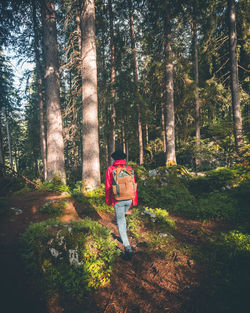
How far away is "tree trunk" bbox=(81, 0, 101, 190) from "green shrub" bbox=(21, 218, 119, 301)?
4.08 meters

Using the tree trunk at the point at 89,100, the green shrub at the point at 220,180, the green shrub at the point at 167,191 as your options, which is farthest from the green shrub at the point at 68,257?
the green shrub at the point at 220,180

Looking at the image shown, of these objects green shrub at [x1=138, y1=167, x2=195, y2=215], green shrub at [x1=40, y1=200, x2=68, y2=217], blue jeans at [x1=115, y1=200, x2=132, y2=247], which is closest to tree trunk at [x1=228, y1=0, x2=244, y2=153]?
green shrub at [x1=138, y1=167, x2=195, y2=215]

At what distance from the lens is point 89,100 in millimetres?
7742

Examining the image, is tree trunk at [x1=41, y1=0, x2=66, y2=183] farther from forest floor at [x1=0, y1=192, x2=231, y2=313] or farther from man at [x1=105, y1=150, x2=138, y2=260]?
man at [x1=105, y1=150, x2=138, y2=260]

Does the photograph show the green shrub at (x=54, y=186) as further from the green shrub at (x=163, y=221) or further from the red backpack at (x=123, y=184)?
the red backpack at (x=123, y=184)

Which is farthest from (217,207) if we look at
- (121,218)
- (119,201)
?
(119,201)

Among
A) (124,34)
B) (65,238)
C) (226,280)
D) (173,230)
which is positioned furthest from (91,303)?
(124,34)

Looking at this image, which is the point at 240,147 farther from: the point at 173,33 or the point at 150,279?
the point at 173,33

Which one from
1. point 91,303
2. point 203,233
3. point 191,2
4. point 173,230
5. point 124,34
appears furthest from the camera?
point 124,34

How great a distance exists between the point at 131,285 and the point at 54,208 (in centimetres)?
284

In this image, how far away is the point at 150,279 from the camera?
310cm

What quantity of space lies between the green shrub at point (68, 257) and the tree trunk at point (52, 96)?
4.84m

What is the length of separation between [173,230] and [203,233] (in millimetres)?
812

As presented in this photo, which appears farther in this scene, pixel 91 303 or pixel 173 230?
pixel 173 230
